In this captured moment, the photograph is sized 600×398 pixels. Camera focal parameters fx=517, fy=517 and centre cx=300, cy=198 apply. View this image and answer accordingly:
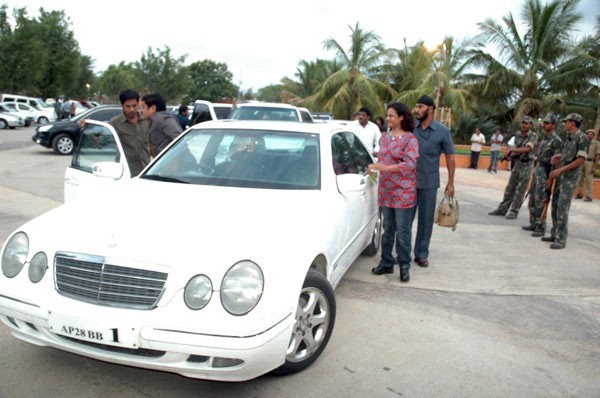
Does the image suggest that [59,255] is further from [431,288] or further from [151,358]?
[431,288]

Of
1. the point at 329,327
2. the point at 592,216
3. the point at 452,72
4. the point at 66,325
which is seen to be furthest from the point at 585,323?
the point at 452,72

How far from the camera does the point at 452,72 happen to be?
25.4 metres

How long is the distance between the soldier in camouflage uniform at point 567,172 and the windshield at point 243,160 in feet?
14.0

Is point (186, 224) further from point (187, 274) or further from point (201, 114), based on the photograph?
point (201, 114)

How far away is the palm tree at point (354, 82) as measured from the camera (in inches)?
1041

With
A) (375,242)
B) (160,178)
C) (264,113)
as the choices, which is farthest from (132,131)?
(264,113)

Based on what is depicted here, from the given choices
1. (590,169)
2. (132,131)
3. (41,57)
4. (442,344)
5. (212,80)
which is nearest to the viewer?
(442,344)

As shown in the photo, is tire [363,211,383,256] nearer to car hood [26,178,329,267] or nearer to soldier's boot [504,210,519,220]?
car hood [26,178,329,267]

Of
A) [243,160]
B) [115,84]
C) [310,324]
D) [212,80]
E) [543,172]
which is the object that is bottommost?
[310,324]

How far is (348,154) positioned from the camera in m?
4.98

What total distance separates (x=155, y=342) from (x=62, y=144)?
15.4 m

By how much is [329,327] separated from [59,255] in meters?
1.73

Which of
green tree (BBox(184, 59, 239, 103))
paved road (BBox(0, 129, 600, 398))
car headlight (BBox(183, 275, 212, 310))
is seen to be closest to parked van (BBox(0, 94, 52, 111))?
paved road (BBox(0, 129, 600, 398))

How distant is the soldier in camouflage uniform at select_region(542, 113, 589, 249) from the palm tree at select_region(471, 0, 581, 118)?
15.1 m
